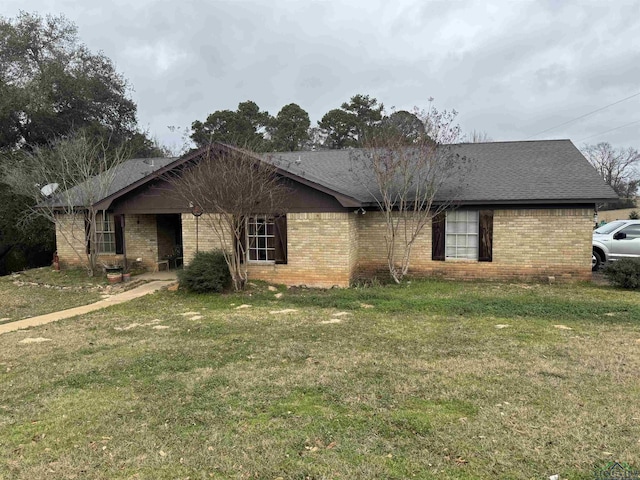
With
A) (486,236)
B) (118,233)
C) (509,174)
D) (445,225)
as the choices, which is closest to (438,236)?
(445,225)

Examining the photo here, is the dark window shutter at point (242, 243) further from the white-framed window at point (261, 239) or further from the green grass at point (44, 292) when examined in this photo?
the green grass at point (44, 292)

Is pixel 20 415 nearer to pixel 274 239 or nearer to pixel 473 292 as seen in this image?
pixel 274 239

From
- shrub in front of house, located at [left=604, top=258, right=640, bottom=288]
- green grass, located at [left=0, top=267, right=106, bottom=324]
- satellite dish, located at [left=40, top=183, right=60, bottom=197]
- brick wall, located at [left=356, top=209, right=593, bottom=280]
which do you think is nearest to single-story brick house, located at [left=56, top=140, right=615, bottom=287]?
brick wall, located at [left=356, top=209, right=593, bottom=280]

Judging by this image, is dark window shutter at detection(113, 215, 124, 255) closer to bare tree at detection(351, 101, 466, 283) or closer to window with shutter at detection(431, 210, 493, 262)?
bare tree at detection(351, 101, 466, 283)

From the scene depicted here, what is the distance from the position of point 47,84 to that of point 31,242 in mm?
9665

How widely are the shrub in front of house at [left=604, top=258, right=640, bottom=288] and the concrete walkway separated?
38.8 feet

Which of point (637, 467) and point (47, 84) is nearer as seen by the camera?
point (637, 467)

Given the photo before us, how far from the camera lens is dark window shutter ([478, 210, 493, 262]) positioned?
12.2 metres

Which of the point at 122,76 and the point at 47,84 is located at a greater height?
the point at 122,76

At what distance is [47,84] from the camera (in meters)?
23.5

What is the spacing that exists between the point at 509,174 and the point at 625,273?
4222mm

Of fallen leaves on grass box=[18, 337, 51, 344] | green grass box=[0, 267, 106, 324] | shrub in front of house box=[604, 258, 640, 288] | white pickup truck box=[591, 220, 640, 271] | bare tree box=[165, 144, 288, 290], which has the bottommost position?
fallen leaves on grass box=[18, 337, 51, 344]

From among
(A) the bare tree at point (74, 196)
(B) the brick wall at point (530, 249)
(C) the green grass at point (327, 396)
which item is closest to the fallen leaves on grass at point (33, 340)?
(C) the green grass at point (327, 396)

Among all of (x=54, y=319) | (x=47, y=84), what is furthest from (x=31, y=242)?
(x=54, y=319)
